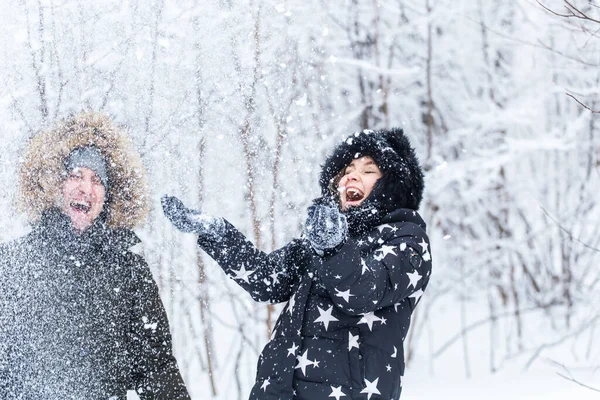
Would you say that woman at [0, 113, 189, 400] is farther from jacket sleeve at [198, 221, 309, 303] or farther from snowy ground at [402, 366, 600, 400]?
snowy ground at [402, 366, 600, 400]

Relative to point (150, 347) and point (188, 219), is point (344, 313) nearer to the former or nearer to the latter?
point (188, 219)

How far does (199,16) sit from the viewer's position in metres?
4.66

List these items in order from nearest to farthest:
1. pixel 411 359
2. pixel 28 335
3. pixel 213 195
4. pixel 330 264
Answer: pixel 330 264 < pixel 28 335 < pixel 213 195 < pixel 411 359

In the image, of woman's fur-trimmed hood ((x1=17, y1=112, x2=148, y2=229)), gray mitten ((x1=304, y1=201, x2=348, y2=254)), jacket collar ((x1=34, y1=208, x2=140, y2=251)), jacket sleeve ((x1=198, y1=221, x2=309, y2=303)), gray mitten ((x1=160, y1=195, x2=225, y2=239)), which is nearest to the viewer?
gray mitten ((x1=304, y1=201, x2=348, y2=254))

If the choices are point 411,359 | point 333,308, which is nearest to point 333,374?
point 333,308

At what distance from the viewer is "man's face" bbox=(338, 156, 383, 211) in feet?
6.90

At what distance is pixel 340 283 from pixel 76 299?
0.86m

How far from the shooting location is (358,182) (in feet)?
6.99

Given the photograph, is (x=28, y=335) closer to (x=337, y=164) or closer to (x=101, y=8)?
(x=337, y=164)

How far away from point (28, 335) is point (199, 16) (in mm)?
3188

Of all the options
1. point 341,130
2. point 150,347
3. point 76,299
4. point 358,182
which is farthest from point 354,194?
point 341,130

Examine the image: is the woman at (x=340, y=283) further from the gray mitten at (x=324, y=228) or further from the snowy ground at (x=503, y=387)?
the snowy ground at (x=503, y=387)

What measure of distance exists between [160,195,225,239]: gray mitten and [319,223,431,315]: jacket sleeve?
0.35m

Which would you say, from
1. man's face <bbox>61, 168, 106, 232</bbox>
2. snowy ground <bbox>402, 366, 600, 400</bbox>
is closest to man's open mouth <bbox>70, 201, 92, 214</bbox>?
man's face <bbox>61, 168, 106, 232</bbox>
